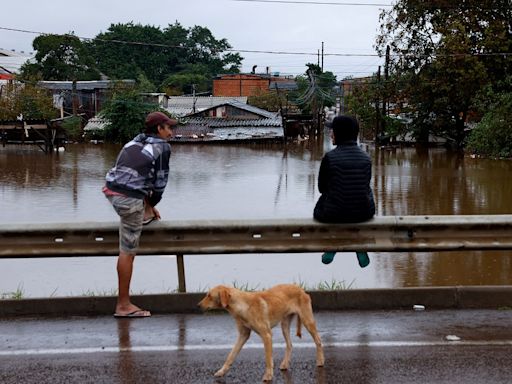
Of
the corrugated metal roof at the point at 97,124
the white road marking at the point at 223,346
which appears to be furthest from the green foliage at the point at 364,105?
the white road marking at the point at 223,346

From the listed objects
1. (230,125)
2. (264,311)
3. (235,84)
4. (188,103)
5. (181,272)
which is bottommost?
(181,272)

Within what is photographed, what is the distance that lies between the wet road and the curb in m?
0.16

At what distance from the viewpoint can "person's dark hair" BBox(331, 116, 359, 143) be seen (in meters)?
6.90

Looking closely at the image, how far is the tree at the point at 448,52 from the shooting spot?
137ft

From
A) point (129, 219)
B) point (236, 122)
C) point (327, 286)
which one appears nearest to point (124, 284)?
point (129, 219)

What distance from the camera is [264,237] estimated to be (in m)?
6.96

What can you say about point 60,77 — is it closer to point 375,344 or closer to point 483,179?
point 483,179

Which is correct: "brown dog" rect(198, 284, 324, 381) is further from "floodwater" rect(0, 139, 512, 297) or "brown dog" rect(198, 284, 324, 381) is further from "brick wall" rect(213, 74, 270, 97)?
"brick wall" rect(213, 74, 270, 97)

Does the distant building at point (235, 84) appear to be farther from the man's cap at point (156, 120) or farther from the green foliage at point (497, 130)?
the man's cap at point (156, 120)

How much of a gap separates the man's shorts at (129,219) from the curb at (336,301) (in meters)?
0.55

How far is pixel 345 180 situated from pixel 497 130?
34.1m

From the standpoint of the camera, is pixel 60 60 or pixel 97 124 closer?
pixel 97 124

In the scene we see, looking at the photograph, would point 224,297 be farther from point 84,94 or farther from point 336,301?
point 84,94

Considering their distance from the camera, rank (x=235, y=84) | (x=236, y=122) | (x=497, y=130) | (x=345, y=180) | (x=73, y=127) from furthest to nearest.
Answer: (x=235, y=84)
(x=236, y=122)
(x=73, y=127)
(x=497, y=130)
(x=345, y=180)
